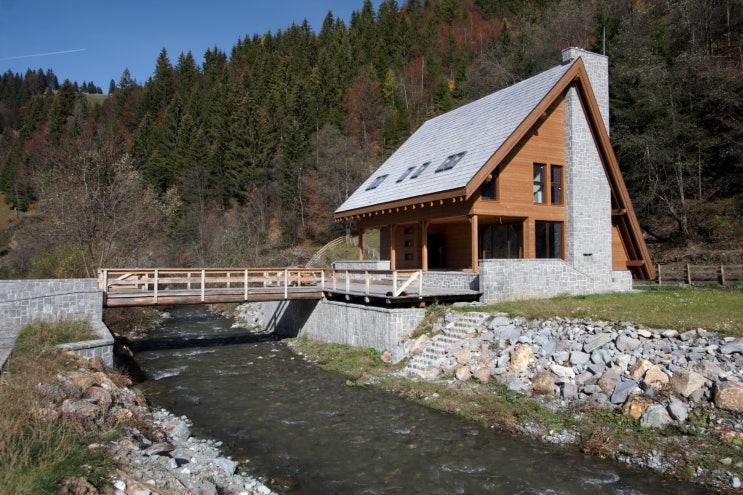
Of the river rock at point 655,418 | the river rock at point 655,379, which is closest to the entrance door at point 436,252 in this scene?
the river rock at point 655,379

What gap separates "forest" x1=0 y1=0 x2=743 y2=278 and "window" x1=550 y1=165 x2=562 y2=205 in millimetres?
12908

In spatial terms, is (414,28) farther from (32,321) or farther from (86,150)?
(32,321)

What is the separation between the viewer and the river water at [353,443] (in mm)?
7832

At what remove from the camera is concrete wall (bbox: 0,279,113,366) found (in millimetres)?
13047

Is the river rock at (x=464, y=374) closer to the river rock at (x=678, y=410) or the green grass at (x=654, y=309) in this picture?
the green grass at (x=654, y=309)

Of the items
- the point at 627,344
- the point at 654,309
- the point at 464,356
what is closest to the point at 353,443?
the point at 464,356

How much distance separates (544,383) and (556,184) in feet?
36.8

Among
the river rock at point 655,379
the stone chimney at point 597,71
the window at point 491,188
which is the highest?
the stone chimney at point 597,71

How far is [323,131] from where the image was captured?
47562 millimetres

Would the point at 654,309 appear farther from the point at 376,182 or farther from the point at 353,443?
the point at 376,182

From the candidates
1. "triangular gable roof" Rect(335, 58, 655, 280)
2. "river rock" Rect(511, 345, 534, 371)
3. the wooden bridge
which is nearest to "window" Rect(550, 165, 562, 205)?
"triangular gable roof" Rect(335, 58, 655, 280)

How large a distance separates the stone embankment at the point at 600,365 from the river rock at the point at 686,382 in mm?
16

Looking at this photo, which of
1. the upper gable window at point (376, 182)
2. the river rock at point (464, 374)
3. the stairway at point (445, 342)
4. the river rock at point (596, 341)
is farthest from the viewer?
the upper gable window at point (376, 182)

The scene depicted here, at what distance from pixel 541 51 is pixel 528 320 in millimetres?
34242
